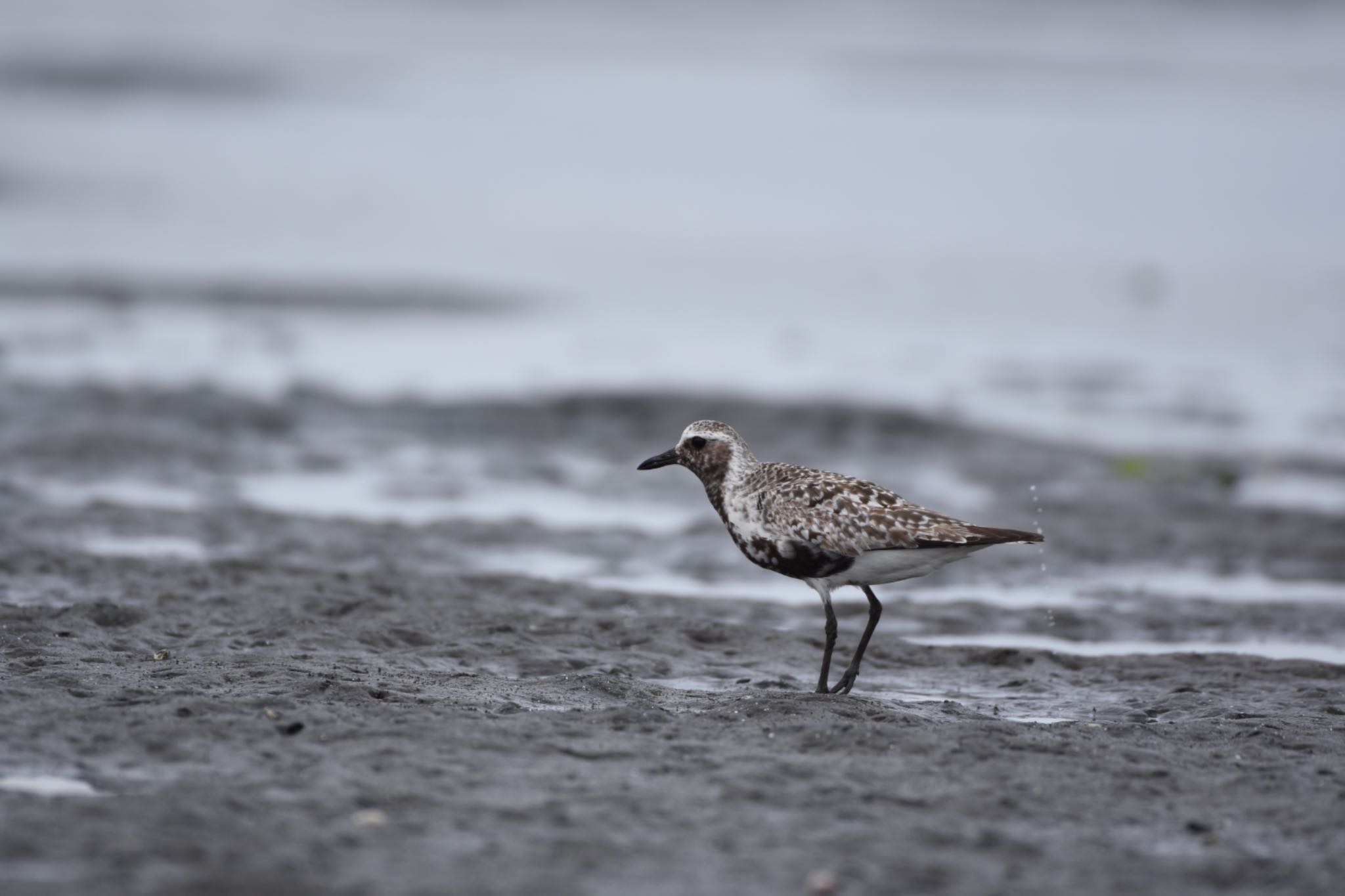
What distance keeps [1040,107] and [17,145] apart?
22472 millimetres

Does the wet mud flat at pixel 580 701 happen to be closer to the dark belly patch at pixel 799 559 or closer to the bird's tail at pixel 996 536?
the dark belly patch at pixel 799 559

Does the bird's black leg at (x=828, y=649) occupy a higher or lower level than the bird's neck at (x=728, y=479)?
lower

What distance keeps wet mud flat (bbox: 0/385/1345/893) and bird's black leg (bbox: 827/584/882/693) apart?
84mm

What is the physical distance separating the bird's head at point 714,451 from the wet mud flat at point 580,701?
3.43 feet

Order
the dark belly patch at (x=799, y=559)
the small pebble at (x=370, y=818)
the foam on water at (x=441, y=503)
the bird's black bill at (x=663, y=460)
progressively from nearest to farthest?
1. the small pebble at (x=370, y=818)
2. the dark belly patch at (x=799, y=559)
3. the bird's black bill at (x=663, y=460)
4. the foam on water at (x=441, y=503)

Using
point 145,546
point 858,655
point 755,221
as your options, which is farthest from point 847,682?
point 755,221

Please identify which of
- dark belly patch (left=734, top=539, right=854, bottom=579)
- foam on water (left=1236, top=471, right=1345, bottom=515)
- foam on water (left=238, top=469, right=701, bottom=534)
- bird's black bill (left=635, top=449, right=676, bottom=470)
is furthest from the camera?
foam on water (left=1236, top=471, right=1345, bottom=515)

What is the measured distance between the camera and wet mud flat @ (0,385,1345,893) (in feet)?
19.7

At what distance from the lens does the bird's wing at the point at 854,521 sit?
28.6ft

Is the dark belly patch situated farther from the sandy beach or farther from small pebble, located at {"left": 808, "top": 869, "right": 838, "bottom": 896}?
small pebble, located at {"left": 808, "top": 869, "right": 838, "bottom": 896}

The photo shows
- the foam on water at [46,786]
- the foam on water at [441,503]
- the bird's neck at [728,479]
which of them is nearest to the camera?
the foam on water at [46,786]

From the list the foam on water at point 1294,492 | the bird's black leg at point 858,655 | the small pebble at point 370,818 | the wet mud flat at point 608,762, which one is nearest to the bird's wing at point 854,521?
the bird's black leg at point 858,655

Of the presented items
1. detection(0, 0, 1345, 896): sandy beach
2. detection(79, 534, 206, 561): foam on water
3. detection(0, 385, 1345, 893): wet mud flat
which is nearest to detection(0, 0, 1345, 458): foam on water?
detection(0, 0, 1345, 896): sandy beach

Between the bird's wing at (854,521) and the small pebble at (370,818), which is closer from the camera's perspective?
the small pebble at (370,818)
